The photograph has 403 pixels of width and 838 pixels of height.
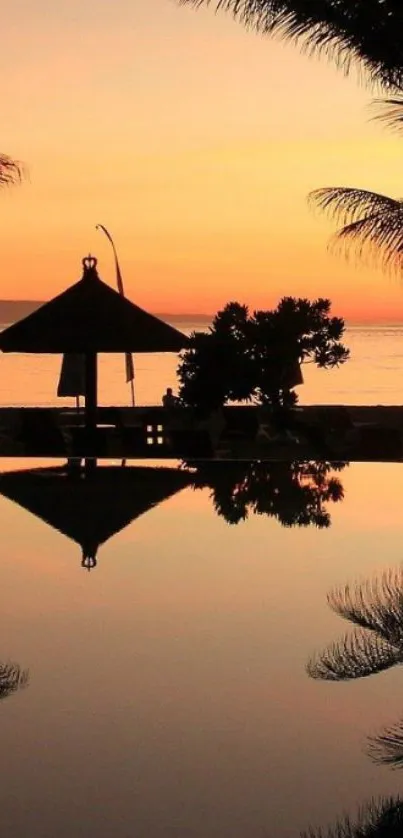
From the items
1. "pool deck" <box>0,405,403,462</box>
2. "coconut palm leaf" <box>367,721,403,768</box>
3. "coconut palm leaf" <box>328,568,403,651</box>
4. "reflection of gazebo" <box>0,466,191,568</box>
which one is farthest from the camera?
"pool deck" <box>0,405,403,462</box>

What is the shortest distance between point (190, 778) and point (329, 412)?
11059 millimetres

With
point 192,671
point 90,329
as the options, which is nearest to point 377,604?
point 192,671

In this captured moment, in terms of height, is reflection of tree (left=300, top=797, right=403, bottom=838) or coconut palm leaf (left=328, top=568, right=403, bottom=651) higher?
coconut palm leaf (left=328, top=568, right=403, bottom=651)

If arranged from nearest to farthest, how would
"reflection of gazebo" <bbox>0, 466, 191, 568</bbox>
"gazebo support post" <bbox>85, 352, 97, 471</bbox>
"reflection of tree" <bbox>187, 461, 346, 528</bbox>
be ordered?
"reflection of gazebo" <bbox>0, 466, 191, 568</bbox> < "reflection of tree" <bbox>187, 461, 346, 528</bbox> < "gazebo support post" <bbox>85, 352, 97, 471</bbox>

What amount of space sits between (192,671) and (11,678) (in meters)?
0.70

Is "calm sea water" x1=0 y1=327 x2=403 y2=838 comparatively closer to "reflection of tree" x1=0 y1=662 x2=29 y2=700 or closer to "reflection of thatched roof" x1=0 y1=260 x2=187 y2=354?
"reflection of tree" x1=0 y1=662 x2=29 y2=700

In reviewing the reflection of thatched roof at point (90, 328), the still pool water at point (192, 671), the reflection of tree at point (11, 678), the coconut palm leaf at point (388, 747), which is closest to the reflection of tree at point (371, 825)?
the still pool water at point (192, 671)

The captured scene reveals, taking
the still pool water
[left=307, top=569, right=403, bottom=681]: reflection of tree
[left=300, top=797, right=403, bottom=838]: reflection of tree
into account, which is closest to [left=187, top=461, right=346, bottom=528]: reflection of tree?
the still pool water

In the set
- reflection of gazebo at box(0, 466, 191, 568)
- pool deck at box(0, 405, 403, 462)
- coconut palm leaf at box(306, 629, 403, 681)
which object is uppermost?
pool deck at box(0, 405, 403, 462)

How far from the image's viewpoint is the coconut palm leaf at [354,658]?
5.38 meters

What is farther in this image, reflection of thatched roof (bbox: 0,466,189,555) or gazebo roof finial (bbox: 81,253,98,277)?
gazebo roof finial (bbox: 81,253,98,277)

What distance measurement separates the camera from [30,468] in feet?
40.3

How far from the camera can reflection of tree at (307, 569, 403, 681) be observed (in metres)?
5.50

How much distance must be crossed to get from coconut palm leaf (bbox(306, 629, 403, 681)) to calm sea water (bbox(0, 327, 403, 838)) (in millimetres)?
21
